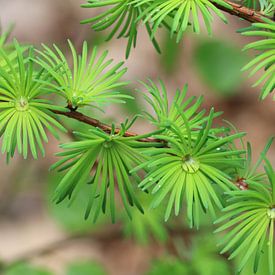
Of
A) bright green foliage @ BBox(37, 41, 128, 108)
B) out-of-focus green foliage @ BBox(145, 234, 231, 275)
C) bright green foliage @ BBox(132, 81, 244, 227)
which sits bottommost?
bright green foliage @ BBox(132, 81, 244, 227)

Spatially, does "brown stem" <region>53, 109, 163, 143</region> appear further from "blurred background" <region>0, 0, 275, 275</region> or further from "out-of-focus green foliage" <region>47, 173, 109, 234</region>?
"out-of-focus green foliage" <region>47, 173, 109, 234</region>

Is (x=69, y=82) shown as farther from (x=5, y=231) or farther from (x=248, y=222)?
(x=5, y=231)

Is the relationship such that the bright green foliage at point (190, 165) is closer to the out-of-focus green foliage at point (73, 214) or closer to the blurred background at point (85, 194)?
the blurred background at point (85, 194)

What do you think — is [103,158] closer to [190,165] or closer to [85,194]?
[190,165]

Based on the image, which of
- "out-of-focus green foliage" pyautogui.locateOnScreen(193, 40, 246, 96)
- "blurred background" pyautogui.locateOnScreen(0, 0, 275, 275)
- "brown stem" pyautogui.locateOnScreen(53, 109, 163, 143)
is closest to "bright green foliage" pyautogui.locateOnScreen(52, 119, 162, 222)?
"brown stem" pyautogui.locateOnScreen(53, 109, 163, 143)

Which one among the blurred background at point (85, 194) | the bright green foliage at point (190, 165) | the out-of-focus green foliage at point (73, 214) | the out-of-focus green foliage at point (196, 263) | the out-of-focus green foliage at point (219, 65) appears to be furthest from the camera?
the out-of-focus green foliage at point (219, 65)

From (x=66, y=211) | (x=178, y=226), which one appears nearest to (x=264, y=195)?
(x=178, y=226)

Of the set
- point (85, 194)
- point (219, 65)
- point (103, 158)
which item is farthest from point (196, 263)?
point (219, 65)

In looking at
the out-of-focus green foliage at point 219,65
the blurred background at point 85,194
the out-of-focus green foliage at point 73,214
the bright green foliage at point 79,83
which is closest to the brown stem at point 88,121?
the bright green foliage at point 79,83

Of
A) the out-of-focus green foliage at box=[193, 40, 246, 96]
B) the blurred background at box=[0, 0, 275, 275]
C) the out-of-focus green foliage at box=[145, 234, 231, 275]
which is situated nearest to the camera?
the out-of-focus green foliage at box=[145, 234, 231, 275]
